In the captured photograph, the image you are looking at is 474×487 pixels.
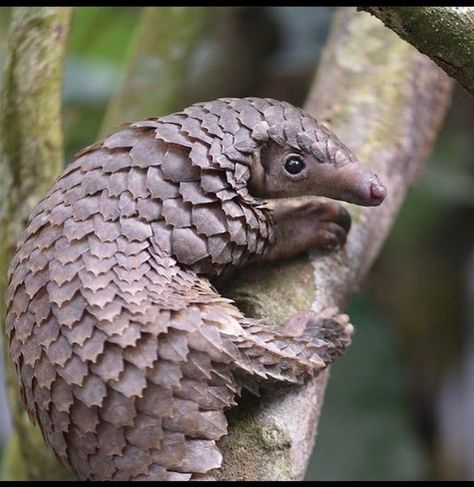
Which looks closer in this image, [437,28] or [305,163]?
[437,28]

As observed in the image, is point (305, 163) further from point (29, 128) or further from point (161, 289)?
point (29, 128)

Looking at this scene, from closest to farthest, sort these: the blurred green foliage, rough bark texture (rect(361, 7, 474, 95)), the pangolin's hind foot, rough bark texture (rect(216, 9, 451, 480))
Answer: rough bark texture (rect(361, 7, 474, 95)), rough bark texture (rect(216, 9, 451, 480)), the pangolin's hind foot, the blurred green foliage

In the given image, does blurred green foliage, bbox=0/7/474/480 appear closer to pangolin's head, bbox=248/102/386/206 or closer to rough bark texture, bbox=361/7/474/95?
pangolin's head, bbox=248/102/386/206

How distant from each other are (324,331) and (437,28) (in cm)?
59

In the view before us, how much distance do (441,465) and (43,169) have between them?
6.83ft

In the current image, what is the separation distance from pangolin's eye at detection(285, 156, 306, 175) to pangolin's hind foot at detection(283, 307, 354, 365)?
0.28 m

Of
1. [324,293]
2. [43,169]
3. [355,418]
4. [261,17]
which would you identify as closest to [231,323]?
[324,293]

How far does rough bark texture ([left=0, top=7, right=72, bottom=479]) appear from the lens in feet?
6.39

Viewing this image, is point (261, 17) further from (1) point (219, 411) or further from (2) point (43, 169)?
(1) point (219, 411)

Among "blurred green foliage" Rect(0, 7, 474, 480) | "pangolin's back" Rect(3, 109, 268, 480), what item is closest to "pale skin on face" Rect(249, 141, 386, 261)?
"pangolin's back" Rect(3, 109, 268, 480)

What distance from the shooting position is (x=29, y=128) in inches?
79.4

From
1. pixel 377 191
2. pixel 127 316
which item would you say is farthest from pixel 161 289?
pixel 377 191

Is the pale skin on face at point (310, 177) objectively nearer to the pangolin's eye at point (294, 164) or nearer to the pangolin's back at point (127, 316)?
the pangolin's eye at point (294, 164)

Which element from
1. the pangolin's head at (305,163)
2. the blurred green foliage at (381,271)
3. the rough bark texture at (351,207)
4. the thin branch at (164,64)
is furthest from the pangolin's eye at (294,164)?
the blurred green foliage at (381,271)
